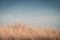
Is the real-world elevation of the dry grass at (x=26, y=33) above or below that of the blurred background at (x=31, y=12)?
below

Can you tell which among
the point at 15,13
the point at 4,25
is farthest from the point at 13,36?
the point at 15,13

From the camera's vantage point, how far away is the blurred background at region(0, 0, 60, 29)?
5.92 feet

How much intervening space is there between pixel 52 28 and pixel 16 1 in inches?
26.5

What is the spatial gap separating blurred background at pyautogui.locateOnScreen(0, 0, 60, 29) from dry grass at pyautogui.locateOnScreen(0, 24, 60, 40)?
74 millimetres

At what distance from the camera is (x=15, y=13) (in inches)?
73.3

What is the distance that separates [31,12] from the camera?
184cm

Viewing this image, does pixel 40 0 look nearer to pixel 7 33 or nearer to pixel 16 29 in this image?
pixel 16 29

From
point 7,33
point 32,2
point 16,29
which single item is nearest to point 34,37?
point 16,29

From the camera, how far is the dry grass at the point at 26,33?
1.77 metres

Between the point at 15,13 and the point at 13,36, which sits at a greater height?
the point at 15,13

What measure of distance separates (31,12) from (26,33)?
0.32 meters

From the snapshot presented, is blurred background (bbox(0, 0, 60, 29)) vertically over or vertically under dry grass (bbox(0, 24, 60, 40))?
over

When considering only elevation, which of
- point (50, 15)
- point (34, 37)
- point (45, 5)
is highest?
point (45, 5)

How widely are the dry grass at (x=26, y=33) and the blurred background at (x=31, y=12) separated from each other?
0.24 ft
